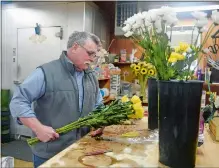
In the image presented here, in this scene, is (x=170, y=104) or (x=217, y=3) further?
(x=217, y=3)

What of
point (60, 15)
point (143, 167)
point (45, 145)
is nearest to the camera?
point (143, 167)

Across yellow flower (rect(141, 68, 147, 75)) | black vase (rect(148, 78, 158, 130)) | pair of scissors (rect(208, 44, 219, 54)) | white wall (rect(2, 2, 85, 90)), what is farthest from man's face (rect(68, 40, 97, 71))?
pair of scissors (rect(208, 44, 219, 54))

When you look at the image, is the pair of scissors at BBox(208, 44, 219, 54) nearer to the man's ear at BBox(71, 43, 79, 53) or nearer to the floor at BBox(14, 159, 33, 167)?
the man's ear at BBox(71, 43, 79, 53)

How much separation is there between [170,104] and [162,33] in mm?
312

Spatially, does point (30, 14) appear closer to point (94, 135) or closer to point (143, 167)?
point (94, 135)

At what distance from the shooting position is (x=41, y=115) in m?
1.65

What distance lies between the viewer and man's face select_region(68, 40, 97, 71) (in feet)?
5.60

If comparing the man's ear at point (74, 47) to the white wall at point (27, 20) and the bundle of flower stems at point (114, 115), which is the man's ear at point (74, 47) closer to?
the bundle of flower stems at point (114, 115)

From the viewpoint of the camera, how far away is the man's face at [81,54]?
171cm

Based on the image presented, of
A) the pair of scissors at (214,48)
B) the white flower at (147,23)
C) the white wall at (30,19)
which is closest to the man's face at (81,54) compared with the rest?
the white flower at (147,23)

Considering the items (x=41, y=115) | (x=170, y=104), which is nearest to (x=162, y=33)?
(x=170, y=104)

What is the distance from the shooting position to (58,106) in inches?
63.3

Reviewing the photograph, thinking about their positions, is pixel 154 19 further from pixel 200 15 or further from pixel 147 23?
pixel 200 15

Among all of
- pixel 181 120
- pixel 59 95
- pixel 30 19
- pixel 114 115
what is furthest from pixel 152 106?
pixel 30 19
